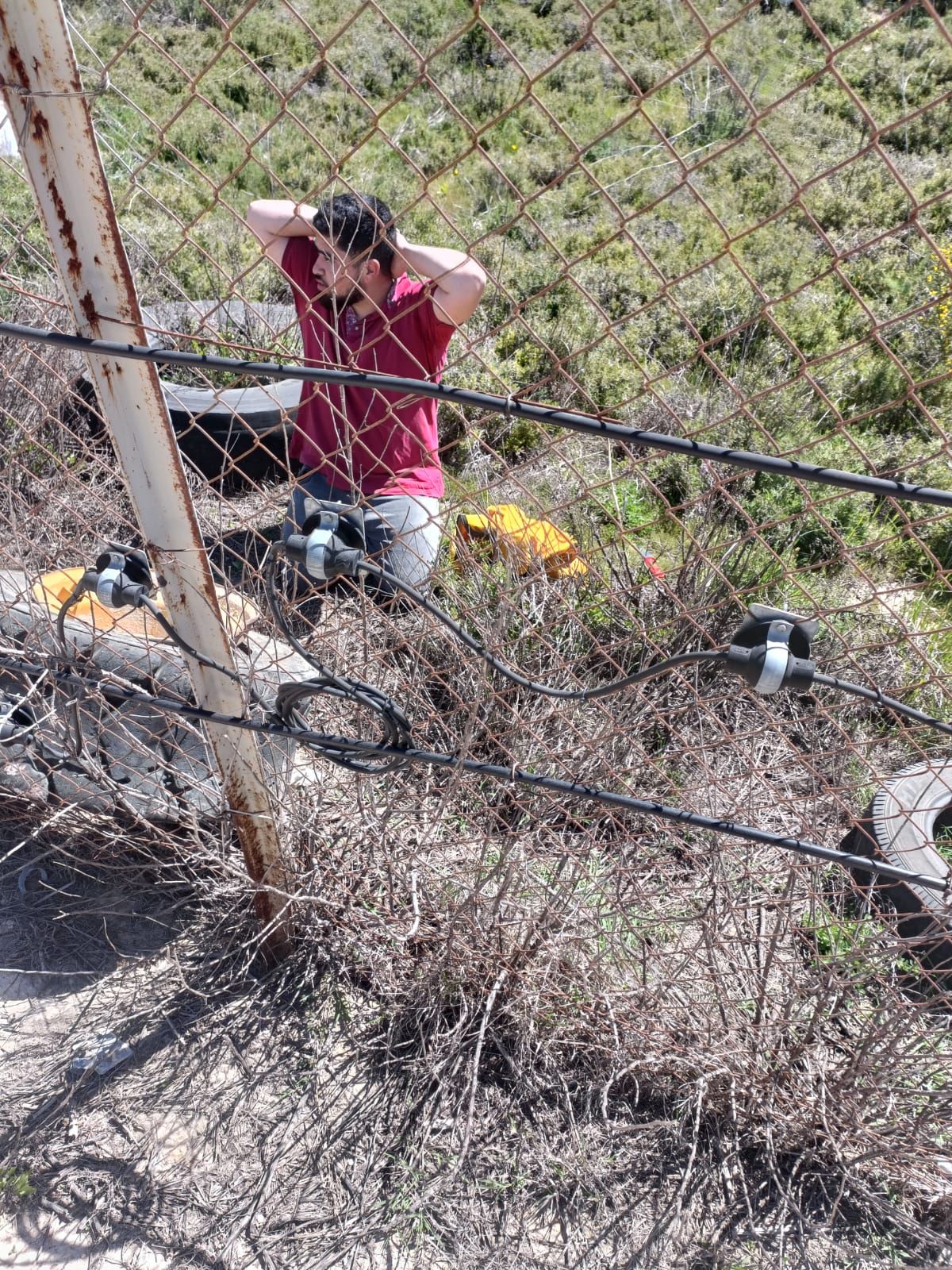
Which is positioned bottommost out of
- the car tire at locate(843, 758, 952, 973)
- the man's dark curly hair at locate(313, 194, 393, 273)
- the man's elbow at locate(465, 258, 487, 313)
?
the car tire at locate(843, 758, 952, 973)

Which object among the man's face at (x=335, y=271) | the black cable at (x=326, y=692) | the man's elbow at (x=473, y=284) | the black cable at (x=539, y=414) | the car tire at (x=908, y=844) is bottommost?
the car tire at (x=908, y=844)

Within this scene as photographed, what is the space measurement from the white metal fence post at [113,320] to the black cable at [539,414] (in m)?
0.07

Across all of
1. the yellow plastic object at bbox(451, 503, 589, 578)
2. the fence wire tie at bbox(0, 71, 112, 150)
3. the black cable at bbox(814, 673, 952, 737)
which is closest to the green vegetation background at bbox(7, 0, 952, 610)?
the yellow plastic object at bbox(451, 503, 589, 578)

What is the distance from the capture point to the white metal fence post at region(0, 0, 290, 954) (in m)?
1.17

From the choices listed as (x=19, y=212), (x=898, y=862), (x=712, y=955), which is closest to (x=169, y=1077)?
(x=712, y=955)

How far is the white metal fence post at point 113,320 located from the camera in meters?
1.17

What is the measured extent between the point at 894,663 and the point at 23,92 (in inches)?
107

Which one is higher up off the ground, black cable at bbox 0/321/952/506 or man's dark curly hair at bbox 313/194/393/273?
man's dark curly hair at bbox 313/194/393/273

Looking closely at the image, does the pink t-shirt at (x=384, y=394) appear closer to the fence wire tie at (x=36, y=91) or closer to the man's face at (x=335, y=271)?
the man's face at (x=335, y=271)

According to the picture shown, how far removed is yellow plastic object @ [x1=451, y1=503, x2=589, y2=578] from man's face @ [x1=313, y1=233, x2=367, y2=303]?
510 mm

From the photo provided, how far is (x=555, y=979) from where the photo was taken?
2041mm

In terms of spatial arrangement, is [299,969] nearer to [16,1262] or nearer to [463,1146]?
[463,1146]

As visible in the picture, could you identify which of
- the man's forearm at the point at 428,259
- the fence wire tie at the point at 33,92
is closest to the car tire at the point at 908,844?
the man's forearm at the point at 428,259

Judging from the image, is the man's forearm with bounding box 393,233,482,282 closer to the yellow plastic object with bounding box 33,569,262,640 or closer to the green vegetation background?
the green vegetation background
